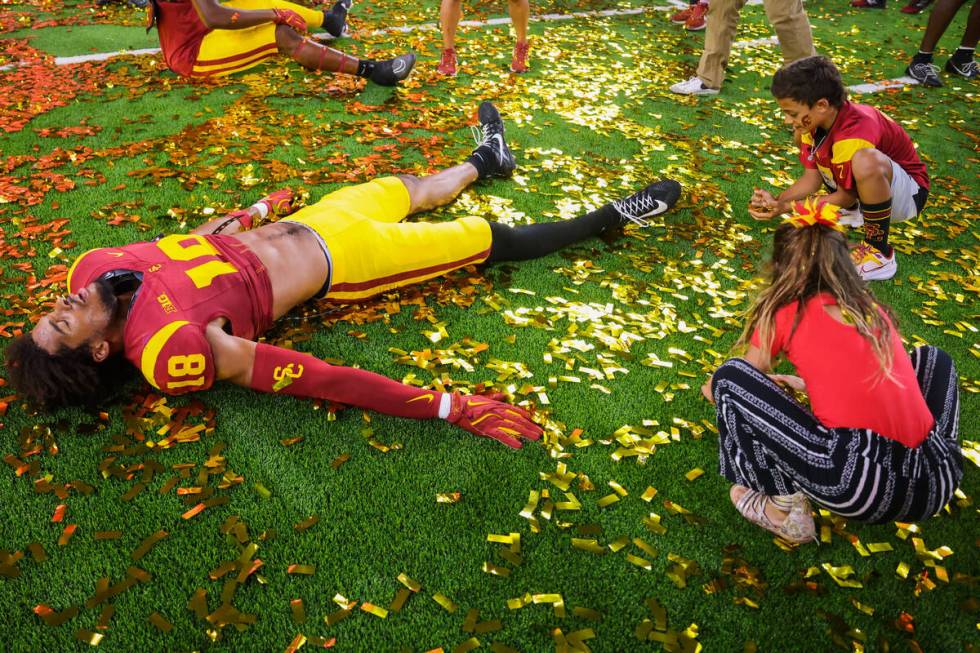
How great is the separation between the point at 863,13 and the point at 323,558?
39.5 feet

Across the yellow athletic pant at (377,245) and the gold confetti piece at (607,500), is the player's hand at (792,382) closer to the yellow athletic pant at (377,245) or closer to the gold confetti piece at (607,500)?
the gold confetti piece at (607,500)

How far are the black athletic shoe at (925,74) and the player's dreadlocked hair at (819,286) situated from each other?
6.69m

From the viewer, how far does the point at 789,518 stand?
2.24 m

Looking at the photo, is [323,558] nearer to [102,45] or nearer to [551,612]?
[551,612]

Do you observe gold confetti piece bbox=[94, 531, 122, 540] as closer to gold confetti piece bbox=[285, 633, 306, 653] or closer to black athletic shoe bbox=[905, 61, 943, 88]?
gold confetti piece bbox=[285, 633, 306, 653]

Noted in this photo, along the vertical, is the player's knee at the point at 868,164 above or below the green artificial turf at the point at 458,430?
above

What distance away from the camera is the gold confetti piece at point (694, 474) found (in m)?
2.51

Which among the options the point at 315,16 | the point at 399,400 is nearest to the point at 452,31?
the point at 315,16

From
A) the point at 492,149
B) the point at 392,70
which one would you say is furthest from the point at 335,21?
the point at 492,149

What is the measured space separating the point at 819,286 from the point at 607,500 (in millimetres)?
1083

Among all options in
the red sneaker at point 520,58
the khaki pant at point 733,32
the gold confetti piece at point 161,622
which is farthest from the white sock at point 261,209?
the khaki pant at point 733,32

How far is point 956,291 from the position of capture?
3.79 m

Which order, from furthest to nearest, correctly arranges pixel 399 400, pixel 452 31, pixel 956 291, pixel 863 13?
1. pixel 863 13
2. pixel 452 31
3. pixel 956 291
4. pixel 399 400

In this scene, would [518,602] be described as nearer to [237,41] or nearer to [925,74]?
[237,41]
